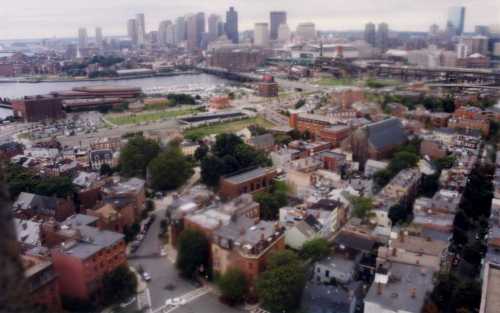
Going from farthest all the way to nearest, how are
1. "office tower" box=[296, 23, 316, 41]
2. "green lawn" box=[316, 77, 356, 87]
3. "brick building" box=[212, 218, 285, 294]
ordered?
"office tower" box=[296, 23, 316, 41]
"green lawn" box=[316, 77, 356, 87]
"brick building" box=[212, 218, 285, 294]

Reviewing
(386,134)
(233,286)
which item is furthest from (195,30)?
(233,286)

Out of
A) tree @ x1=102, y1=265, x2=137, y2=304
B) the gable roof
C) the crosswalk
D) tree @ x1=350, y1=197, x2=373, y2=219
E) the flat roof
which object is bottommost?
the crosswalk

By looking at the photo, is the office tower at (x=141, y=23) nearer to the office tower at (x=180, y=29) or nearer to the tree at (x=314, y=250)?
the office tower at (x=180, y=29)

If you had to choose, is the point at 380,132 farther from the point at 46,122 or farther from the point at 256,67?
the point at 256,67

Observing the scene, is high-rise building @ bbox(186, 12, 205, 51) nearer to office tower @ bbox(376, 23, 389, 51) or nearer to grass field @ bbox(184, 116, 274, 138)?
office tower @ bbox(376, 23, 389, 51)

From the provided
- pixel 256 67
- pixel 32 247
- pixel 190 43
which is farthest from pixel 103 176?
pixel 190 43

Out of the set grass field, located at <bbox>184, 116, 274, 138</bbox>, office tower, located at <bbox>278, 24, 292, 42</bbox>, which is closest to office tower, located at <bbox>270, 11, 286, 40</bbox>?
office tower, located at <bbox>278, 24, 292, 42</bbox>

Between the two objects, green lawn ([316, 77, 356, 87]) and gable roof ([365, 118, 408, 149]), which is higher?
green lawn ([316, 77, 356, 87])
